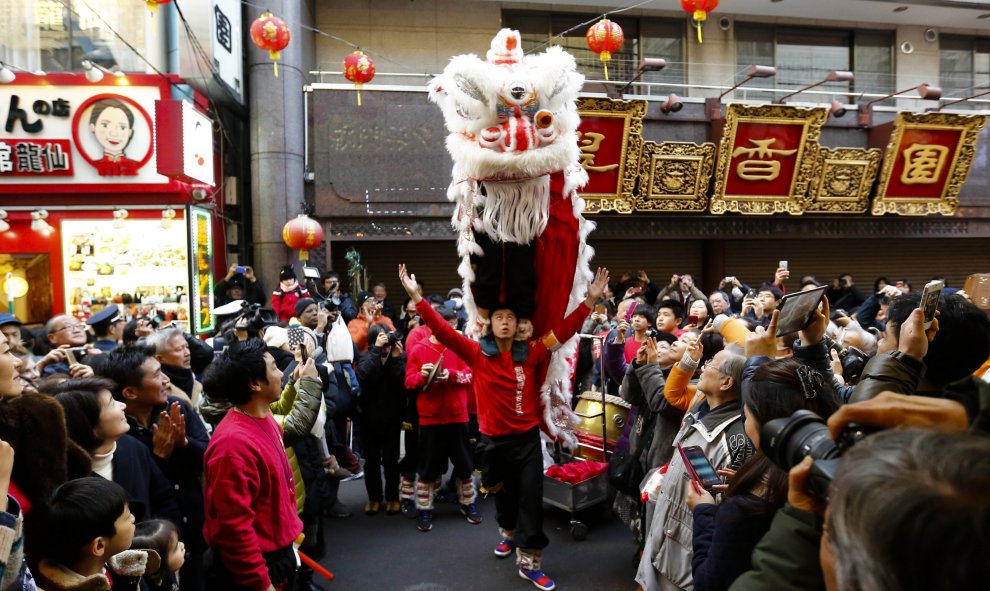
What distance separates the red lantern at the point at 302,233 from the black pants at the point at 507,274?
5.03m

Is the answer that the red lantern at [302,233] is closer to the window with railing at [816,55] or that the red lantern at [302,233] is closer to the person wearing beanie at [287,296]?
the person wearing beanie at [287,296]

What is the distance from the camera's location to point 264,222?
9.07 m

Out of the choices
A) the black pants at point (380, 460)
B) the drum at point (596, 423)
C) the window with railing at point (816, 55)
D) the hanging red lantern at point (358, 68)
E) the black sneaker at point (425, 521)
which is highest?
the window with railing at point (816, 55)

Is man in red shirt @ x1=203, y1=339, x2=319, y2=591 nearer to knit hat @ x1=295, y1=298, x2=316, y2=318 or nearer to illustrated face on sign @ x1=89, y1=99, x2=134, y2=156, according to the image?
knit hat @ x1=295, y1=298, x2=316, y2=318

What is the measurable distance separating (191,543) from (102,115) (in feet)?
23.5

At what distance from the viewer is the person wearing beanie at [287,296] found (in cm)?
742

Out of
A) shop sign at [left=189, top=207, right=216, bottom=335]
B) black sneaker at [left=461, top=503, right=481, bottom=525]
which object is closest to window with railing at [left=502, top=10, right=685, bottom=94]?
shop sign at [left=189, top=207, right=216, bottom=335]

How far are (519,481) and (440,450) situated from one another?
3.23 feet

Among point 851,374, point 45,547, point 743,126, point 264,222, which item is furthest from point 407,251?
point 45,547

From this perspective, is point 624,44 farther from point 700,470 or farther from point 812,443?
point 812,443

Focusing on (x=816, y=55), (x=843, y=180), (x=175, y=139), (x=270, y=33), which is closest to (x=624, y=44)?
(x=816, y=55)

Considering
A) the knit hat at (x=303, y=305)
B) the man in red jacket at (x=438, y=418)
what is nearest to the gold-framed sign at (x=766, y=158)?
the man in red jacket at (x=438, y=418)

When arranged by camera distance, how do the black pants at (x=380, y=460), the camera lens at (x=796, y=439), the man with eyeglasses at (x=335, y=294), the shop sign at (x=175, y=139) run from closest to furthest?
the camera lens at (x=796, y=439), the black pants at (x=380, y=460), the shop sign at (x=175, y=139), the man with eyeglasses at (x=335, y=294)

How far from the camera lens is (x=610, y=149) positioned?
8.93m
